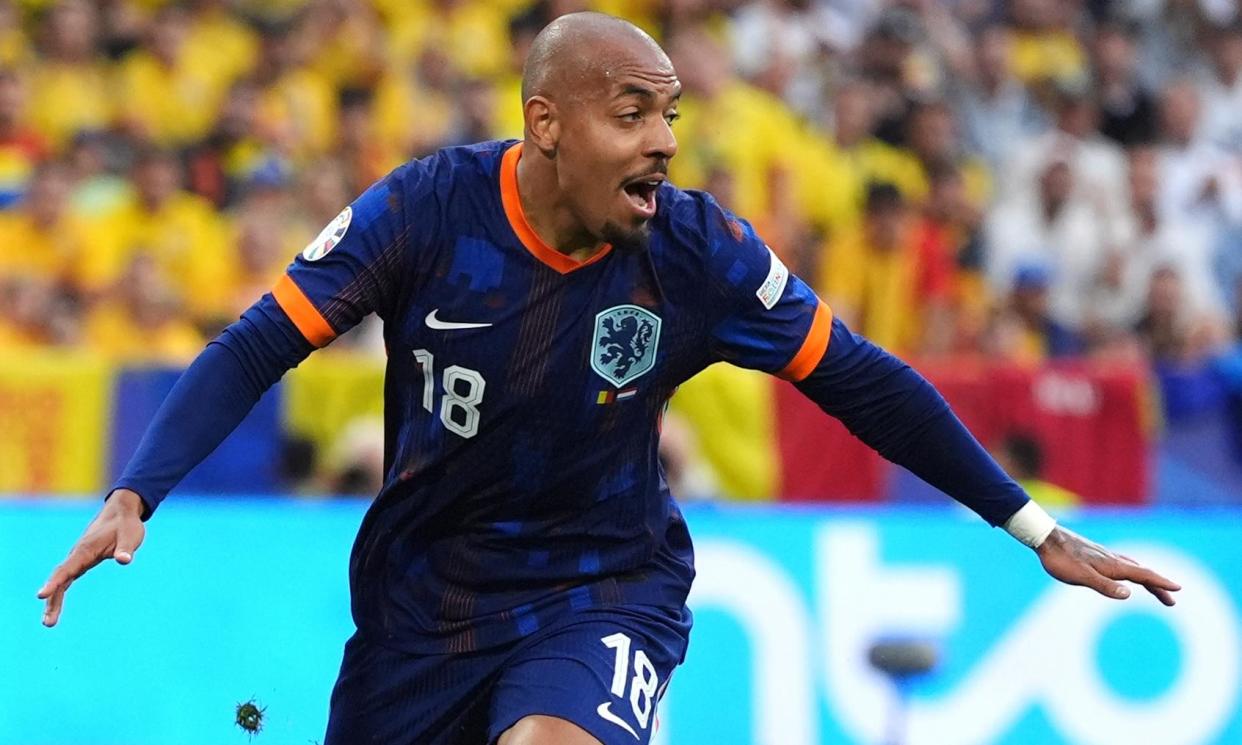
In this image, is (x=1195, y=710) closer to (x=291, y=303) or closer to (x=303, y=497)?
(x=303, y=497)

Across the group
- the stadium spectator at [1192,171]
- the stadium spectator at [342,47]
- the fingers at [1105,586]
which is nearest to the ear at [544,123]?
the fingers at [1105,586]

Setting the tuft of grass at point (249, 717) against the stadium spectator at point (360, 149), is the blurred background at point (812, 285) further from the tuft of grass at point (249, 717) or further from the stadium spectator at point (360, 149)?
the tuft of grass at point (249, 717)

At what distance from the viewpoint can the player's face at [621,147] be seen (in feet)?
14.4

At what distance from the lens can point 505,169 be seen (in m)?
4.64

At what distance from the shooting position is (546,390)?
4.54m

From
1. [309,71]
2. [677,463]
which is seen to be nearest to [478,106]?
[309,71]

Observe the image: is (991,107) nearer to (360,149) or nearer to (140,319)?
(360,149)

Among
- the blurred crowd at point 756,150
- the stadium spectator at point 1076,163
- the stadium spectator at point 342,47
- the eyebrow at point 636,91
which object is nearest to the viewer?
the eyebrow at point 636,91

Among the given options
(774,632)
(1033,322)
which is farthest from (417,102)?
(774,632)

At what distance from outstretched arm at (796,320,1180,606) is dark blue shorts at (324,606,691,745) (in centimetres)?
67

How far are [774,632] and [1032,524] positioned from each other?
3210mm

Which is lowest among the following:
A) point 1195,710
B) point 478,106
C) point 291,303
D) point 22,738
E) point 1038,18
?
point 22,738

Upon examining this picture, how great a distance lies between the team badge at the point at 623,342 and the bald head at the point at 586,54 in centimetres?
53

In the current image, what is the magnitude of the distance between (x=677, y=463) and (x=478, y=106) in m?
2.89
